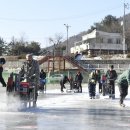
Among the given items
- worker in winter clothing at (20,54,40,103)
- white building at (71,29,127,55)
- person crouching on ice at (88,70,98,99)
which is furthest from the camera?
white building at (71,29,127,55)

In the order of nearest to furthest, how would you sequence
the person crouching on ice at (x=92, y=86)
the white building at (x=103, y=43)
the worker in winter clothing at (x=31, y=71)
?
the worker in winter clothing at (x=31, y=71) → the person crouching on ice at (x=92, y=86) → the white building at (x=103, y=43)

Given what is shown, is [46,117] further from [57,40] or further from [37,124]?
[57,40]

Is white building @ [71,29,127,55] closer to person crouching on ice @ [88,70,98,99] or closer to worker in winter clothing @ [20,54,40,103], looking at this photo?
person crouching on ice @ [88,70,98,99]

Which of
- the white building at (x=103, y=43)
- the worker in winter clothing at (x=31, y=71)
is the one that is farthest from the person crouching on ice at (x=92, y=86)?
the white building at (x=103, y=43)

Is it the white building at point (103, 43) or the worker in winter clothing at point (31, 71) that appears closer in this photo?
the worker in winter clothing at point (31, 71)

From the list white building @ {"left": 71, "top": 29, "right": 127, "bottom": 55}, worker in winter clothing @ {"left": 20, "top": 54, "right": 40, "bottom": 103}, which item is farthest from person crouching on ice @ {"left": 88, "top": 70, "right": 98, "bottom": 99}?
white building @ {"left": 71, "top": 29, "right": 127, "bottom": 55}

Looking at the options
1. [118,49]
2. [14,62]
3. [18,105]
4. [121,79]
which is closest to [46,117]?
[18,105]

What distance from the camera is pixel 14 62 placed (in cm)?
8131

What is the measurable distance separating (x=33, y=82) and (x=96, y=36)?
104865 millimetres

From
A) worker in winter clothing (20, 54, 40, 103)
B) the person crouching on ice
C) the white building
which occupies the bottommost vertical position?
the person crouching on ice

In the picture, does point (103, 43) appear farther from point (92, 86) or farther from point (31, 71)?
point (31, 71)

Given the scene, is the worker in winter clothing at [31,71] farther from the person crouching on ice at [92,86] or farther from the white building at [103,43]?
the white building at [103,43]

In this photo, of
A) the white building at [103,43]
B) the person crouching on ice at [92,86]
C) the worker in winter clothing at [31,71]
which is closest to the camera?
the worker in winter clothing at [31,71]

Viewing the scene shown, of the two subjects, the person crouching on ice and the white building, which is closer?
the person crouching on ice
